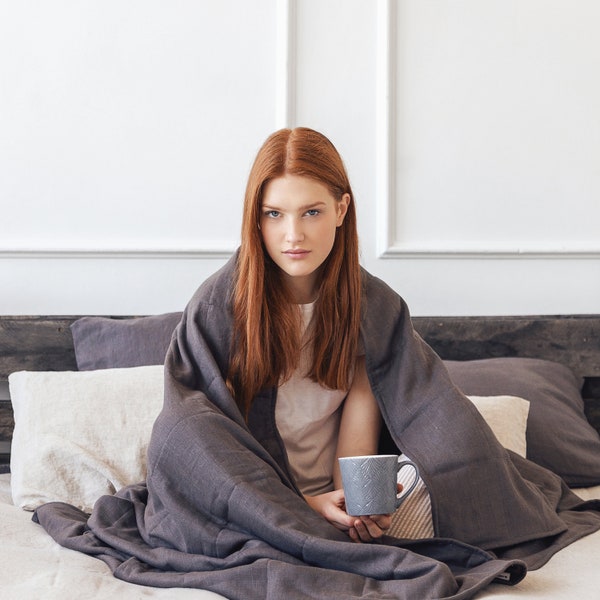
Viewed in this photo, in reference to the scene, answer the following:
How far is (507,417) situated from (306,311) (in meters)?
0.50

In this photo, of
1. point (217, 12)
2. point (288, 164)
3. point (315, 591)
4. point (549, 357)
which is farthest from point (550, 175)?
point (315, 591)

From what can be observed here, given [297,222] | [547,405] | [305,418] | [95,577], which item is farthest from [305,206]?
[547,405]

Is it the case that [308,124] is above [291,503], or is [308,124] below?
above

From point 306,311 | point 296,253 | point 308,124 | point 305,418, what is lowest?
point 305,418

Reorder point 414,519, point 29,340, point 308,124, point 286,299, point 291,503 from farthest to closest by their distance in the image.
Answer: point 308,124 < point 29,340 < point 286,299 < point 414,519 < point 291,503

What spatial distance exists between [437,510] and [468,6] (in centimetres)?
140

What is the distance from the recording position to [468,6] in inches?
92.5

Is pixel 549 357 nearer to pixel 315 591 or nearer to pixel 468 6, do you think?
pixel 468 6

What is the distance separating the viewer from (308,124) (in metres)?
2.31

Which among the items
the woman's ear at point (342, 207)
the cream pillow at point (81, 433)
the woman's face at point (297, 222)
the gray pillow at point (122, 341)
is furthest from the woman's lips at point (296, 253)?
the gray pillow at point (122, 341)

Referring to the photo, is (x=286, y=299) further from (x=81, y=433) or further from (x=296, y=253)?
(x=81, y=433)

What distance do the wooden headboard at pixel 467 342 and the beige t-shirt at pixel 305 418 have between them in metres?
0.67

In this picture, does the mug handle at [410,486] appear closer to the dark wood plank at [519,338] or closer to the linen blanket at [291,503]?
the linen blanket at [291,503]

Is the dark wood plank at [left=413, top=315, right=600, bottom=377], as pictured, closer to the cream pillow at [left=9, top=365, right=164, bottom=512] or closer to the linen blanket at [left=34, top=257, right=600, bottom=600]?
the linen blanket at [left=34, top=257, right=600, bottom=600]
